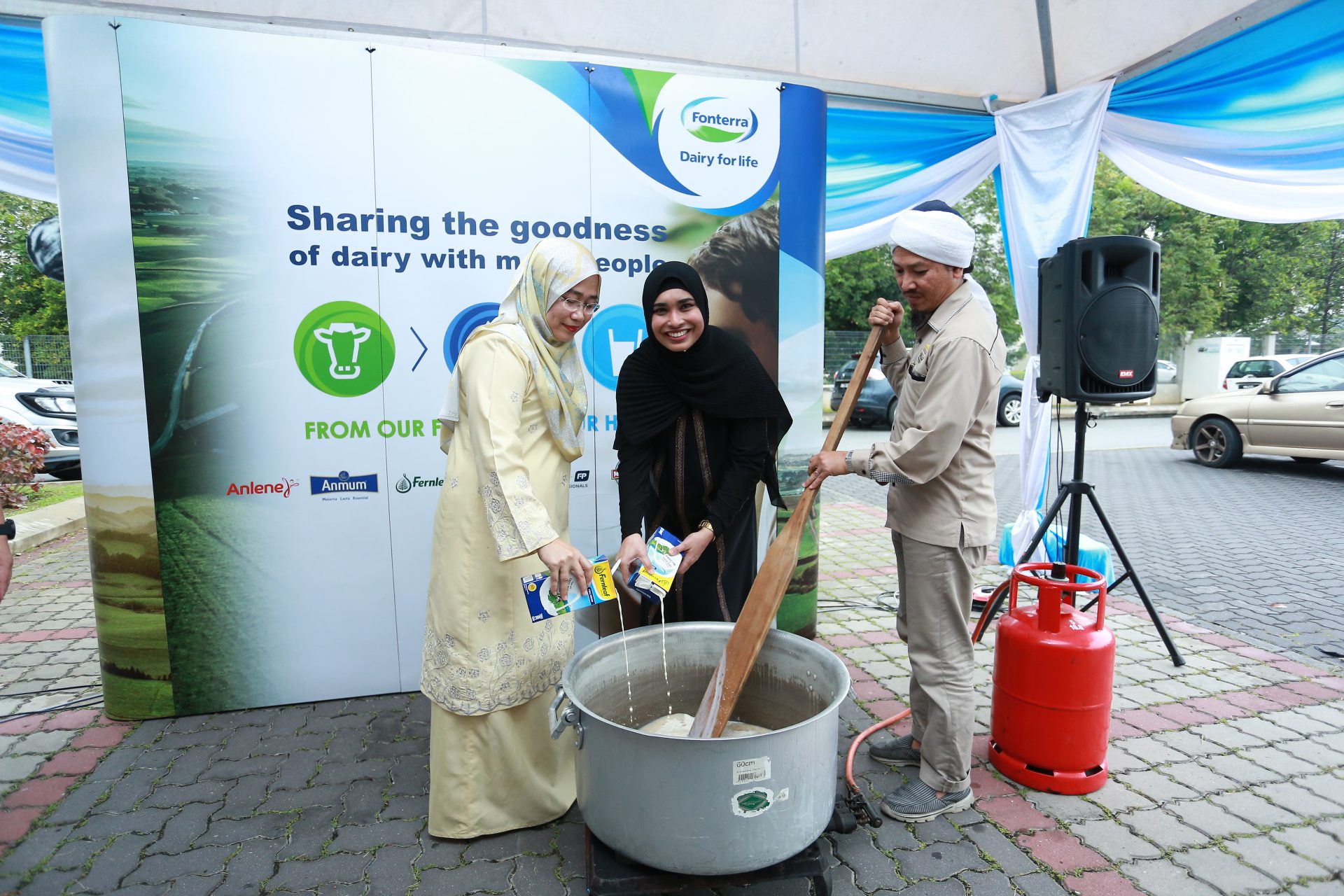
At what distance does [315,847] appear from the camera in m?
2.40

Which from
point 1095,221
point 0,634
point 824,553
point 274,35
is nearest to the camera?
point 274,35

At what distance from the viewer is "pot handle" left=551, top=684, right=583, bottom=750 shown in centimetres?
193

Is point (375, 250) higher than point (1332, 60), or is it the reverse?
point (1332, 60)

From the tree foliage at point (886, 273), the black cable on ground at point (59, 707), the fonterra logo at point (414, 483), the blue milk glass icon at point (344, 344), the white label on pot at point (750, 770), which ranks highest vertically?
the tree foliage at point (886, 273)

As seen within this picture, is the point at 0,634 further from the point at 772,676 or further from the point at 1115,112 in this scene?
the point at 1115,112

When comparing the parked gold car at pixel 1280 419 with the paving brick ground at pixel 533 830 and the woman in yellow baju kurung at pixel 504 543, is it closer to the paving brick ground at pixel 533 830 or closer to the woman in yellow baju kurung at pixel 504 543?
the paving brick ground at pixel 533 830

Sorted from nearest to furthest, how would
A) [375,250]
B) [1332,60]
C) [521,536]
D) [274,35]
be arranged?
[521,536]
[274,35]
[375,250]
[1332,60]

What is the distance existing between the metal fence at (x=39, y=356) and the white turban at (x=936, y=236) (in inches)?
687

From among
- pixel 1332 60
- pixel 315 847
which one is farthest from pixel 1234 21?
pixel 315 847

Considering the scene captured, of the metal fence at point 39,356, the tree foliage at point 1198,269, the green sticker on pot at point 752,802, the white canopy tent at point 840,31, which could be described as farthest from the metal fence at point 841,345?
the metal fence at point 39,356

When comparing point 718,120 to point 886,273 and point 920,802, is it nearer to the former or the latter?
point 920,802

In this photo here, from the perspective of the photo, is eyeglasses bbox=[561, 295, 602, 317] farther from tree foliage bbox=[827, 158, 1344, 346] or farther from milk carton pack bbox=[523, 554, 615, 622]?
tree foliage bbox=[827, 158, 1344, 346]

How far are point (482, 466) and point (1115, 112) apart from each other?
4.40 m

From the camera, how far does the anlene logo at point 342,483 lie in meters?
3.25
